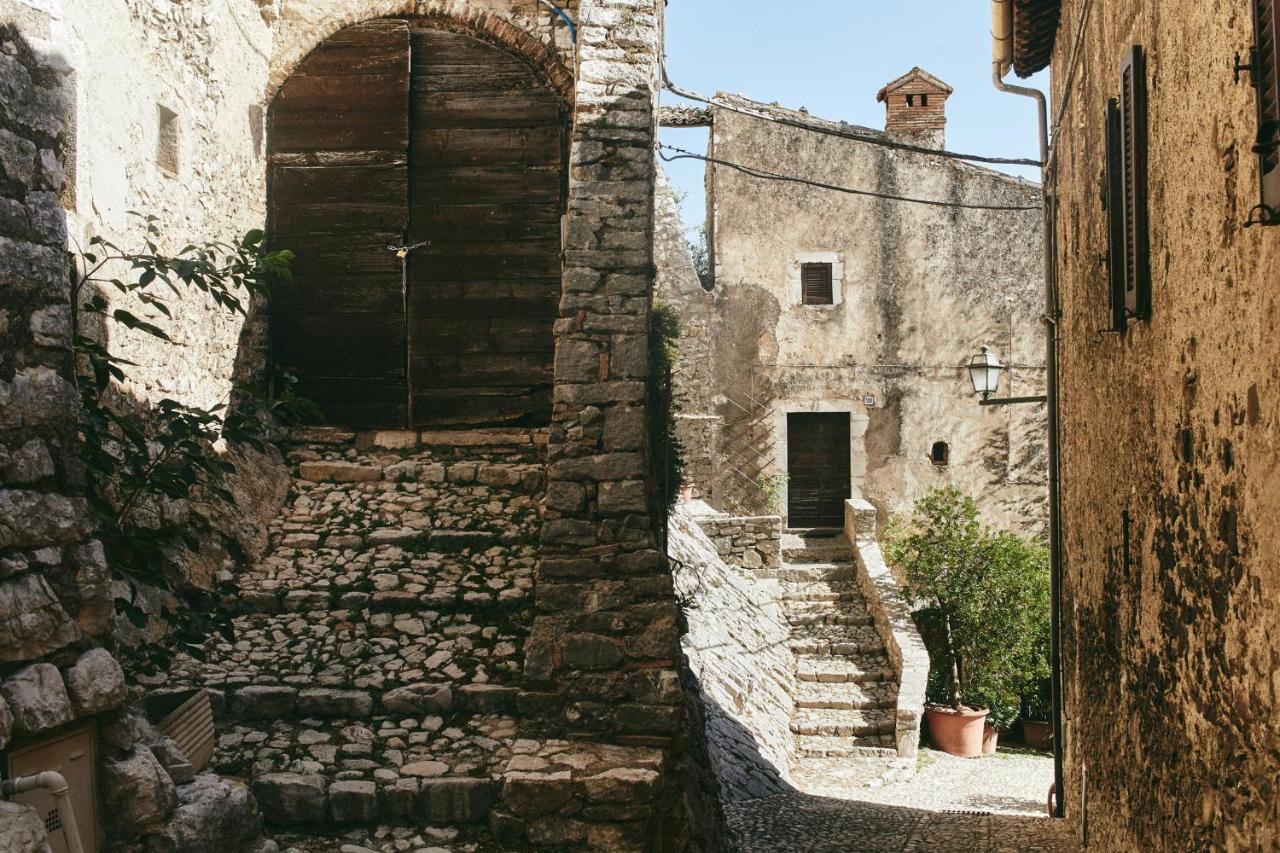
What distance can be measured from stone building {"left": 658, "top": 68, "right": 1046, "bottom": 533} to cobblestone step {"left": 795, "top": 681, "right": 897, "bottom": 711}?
4466 millimetres

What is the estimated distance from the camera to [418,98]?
7145 mm

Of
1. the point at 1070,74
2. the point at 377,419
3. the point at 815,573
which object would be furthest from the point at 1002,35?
the point at 815,573

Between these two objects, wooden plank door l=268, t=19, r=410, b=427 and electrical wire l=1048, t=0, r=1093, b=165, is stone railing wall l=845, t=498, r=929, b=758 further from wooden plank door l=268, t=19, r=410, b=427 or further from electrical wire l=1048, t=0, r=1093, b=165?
wooden plank door l=268, t=19, r=410, b=427

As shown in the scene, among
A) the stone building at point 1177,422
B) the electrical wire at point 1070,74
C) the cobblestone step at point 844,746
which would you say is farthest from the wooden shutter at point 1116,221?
the cobblestone step at point 844,746

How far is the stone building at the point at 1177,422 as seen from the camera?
2.57 metres

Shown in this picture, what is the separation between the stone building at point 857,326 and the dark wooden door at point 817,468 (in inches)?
0.8

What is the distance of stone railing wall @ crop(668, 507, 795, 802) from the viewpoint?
826cm

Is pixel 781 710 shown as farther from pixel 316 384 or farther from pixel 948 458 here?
pixel 948 458

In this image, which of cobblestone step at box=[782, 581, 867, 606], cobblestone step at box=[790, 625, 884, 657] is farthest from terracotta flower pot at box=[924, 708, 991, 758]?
cobblestone step at box=[782, 581, 867, 606]

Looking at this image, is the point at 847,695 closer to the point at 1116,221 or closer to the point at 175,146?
the point at 1116,221

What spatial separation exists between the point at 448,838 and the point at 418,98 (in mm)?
4683

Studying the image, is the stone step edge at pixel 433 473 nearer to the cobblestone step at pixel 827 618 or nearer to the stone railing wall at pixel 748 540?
the cobblestone step at pixel 827 618

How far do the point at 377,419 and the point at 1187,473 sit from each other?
4.96 meters

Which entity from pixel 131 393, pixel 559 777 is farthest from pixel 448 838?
pixel 131 393
